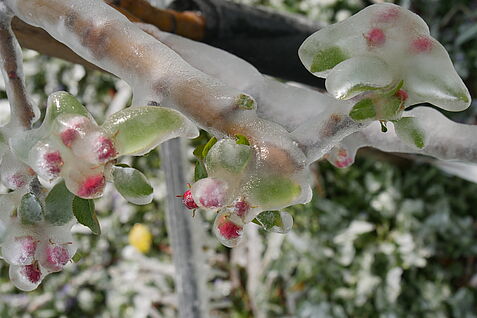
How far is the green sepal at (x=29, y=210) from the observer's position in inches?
11.9

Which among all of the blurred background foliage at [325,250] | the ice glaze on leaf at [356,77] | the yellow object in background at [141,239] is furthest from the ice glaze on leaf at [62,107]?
the yellow object in background at [141,239]

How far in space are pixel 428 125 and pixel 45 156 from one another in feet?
0.75

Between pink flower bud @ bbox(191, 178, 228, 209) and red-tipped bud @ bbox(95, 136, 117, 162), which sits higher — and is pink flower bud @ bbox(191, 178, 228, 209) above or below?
below

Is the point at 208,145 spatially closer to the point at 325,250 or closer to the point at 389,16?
the point at 389,16

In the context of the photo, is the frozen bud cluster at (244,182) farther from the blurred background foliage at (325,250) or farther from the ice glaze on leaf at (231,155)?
the blurred background foliage at (325,250)

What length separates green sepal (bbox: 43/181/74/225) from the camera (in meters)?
0.30

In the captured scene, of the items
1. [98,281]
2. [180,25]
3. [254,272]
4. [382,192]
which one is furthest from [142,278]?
[180,25]

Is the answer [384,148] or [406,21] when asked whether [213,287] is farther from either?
[406,21]

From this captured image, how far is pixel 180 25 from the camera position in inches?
23.4

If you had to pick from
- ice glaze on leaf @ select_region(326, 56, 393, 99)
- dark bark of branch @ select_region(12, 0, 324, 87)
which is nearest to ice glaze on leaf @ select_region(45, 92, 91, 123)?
ice glaze on leaf @ select_region(326, 56, 393, 99)

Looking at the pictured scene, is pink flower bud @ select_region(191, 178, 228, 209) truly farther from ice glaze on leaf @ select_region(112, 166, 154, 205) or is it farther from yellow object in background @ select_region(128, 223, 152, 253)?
yellow object in background @ select_region(128, 223, 152, 253)

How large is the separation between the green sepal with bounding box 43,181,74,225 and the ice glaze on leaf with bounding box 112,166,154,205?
0.13 feet

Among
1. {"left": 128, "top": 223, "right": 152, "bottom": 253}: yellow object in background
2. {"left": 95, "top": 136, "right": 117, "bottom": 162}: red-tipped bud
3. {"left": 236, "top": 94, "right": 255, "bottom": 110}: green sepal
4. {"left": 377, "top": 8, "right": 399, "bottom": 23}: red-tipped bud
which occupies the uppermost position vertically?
{"left": 377, "top": 8, "right": 399, "bottom": 23}: red-tipped bud

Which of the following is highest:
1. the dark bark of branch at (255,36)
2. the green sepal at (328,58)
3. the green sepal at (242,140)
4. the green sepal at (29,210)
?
the green sepal at (328,58)
